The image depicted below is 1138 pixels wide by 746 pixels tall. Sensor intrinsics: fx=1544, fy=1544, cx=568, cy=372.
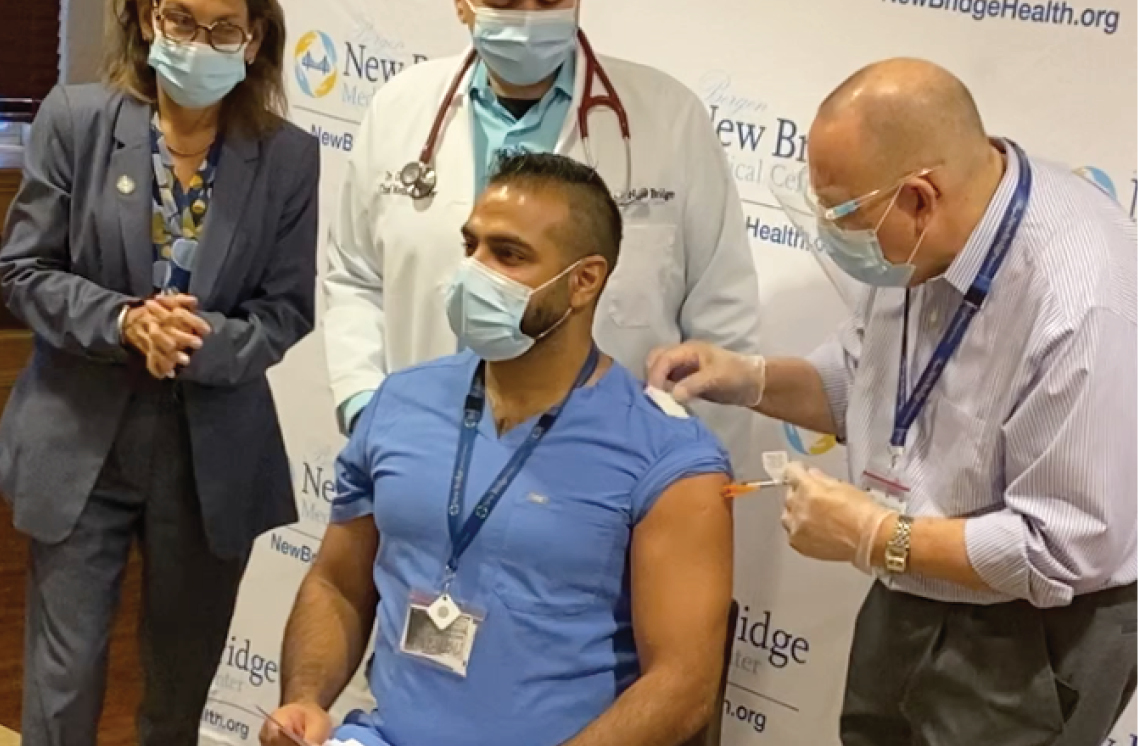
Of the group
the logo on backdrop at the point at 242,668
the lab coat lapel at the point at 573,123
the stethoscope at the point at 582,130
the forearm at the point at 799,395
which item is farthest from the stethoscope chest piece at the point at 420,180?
the logo on backdrop at the point at 242,668

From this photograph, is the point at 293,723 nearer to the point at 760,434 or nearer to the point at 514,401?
the point at 514,401

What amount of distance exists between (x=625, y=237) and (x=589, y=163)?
14cm

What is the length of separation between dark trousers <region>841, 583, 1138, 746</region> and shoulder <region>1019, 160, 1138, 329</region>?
1.30ft

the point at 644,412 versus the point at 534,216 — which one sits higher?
the point at 534,216

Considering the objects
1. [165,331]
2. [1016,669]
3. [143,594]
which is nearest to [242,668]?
[143,594]

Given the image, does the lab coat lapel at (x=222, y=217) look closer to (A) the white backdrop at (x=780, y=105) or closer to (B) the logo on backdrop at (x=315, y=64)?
(A) the white backdrop at (x=780, y=105)

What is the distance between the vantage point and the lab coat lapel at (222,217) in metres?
2.62

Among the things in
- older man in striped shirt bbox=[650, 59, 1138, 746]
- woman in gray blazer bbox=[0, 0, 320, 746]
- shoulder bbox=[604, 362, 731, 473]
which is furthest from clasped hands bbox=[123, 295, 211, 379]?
older man in striped shirt bbox=[650, 59, 1138, 746]

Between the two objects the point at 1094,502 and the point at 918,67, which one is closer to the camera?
the point at 1094,502

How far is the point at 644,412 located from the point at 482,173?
1.92 ft

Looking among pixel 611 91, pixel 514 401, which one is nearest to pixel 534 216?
pixel 514 401

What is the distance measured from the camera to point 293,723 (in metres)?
2.15

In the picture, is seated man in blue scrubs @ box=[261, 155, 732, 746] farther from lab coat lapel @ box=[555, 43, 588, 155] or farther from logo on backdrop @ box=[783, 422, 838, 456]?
logo on backdrop @ box=[783, 422, 838, 456]

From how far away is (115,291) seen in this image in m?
2.60
